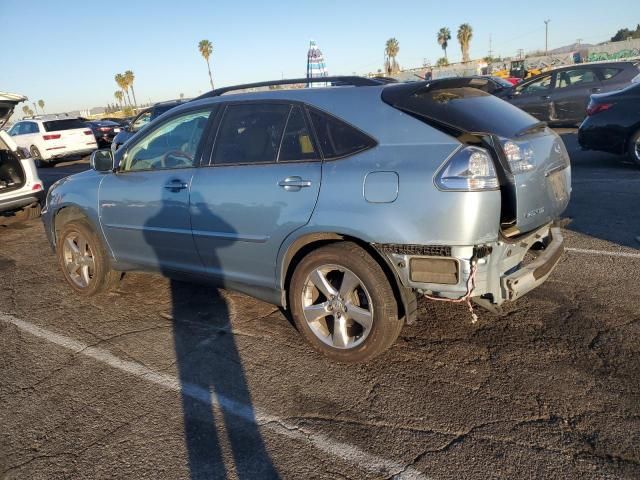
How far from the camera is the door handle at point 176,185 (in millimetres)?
3736

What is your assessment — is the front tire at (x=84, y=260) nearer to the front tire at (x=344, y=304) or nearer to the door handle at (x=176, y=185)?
the door handle at (x=176, y=185)

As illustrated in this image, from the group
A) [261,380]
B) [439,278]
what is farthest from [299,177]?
[261,380]

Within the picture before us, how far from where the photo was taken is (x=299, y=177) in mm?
3137

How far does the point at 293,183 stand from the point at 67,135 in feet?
52.6

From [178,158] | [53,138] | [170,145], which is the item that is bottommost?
[178,158]

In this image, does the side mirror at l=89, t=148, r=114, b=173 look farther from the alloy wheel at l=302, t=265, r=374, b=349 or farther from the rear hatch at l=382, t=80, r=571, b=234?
the rear hatch at l=382, t=80, r=571, b=234

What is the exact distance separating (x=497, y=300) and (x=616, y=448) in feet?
2.98

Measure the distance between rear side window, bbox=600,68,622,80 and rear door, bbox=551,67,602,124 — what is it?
6.4 inches

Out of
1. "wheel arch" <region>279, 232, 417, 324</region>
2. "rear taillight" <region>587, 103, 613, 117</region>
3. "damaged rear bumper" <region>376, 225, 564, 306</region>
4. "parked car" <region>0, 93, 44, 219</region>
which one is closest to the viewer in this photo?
"damaged rear bumper" <region>376, 225, 564, 306</region>

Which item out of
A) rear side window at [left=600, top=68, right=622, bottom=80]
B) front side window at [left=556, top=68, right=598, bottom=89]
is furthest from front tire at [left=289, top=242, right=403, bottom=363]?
rear side window at [left=600, top=68, right=622, bottom=80]

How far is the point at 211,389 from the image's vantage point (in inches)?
120

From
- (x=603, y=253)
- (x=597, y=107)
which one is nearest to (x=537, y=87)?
(x=597, y=107)

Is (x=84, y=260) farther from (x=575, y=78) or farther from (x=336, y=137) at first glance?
(x=575, y=78)

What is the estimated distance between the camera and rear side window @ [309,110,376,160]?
298 centimetres
